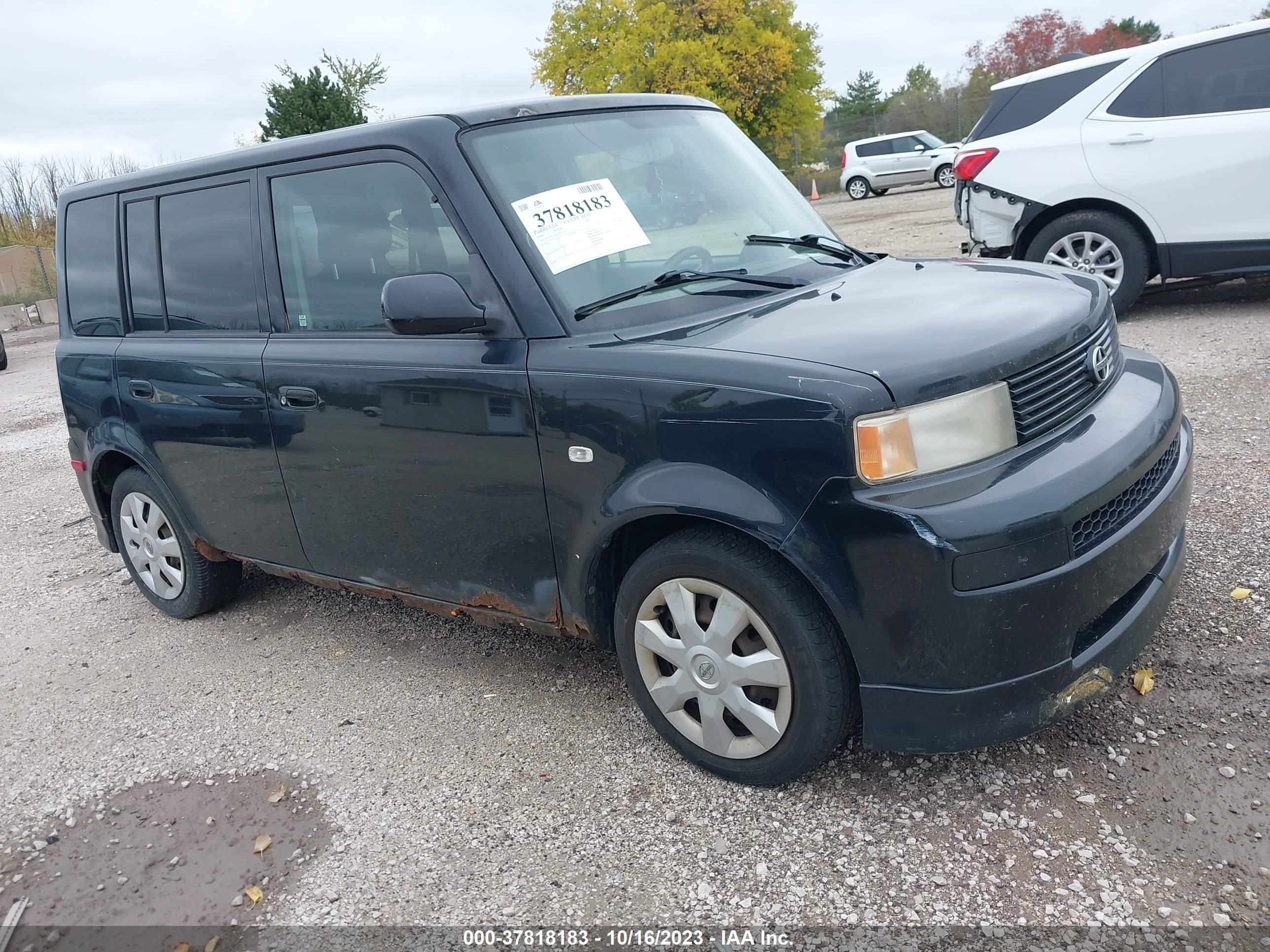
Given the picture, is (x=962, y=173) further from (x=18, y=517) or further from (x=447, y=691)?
(x=18, y=517)

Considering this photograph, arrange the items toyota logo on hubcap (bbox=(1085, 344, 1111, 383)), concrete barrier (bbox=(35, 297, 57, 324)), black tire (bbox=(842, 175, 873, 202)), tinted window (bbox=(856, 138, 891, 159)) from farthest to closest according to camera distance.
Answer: black tire (bbox=(842, 175, 873, 202)) → tinted window (bbox=(856, 138, 891, 159)) → concrete barrier (bbox=(35, 297, 57, 324)) → toyota logo on hubcap (bbox=(1085, 344, 1111, 383))

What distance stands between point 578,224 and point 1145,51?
6157mm

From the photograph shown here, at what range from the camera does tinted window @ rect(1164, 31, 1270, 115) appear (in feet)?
22.3

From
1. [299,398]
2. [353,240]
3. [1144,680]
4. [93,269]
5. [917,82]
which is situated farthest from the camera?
[917,82]

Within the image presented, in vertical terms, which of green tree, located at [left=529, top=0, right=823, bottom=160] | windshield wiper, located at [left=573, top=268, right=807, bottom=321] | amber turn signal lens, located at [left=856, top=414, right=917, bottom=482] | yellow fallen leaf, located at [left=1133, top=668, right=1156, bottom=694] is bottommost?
yellow fallen leaf, located at [left=1133, top=668, right=1156, bottom=694]

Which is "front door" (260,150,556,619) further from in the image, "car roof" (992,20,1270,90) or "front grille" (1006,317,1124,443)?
"car roof" (992,20,1270,90)

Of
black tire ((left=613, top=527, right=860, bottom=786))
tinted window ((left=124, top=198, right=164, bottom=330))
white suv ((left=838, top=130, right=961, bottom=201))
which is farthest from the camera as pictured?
white suv ((left=838, top=130, right=961, bottom=201))

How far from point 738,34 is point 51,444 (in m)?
37.1

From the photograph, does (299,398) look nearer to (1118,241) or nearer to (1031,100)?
(1118,241)

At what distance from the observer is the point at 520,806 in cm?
297

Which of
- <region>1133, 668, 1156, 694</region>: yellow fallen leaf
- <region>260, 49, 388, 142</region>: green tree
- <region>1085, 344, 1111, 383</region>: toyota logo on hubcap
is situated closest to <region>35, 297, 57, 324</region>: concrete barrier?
<region>260, 49, 388, 142</region>: green tree

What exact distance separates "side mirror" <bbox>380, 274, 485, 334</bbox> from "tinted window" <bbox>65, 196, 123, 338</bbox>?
2.14m

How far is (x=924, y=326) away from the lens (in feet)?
8.68

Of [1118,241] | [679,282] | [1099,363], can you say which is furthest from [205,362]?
[1118,241]
